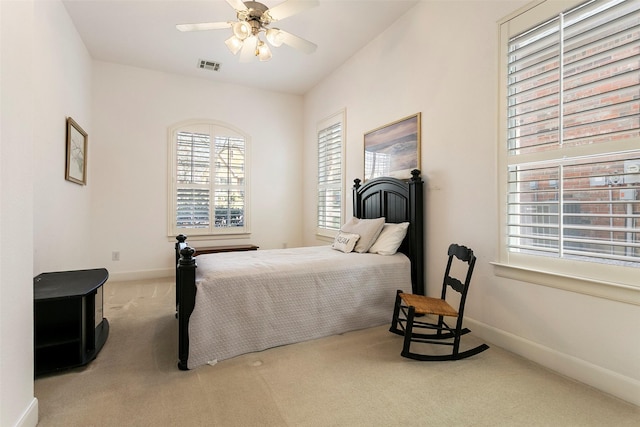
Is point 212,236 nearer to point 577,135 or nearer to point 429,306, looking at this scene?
point 429,306

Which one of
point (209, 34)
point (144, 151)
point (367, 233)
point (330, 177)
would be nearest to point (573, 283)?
point (367, 233)

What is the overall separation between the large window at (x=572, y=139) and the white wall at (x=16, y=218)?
9.23 feet

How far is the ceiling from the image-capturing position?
3045mm

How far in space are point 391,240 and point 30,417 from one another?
264 cm

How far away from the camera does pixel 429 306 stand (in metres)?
2.21

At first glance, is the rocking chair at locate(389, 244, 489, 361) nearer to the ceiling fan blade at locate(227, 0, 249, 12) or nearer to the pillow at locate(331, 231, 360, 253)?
the pillow at locate(331, 231, 360, 253)

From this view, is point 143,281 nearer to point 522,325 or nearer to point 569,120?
point 522,325

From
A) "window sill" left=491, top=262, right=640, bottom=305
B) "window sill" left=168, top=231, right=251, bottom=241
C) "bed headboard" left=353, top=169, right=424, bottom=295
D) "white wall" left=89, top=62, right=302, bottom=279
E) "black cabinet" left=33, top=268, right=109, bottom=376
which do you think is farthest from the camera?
"window sill" left=168, top=231, right=251, bottom=241

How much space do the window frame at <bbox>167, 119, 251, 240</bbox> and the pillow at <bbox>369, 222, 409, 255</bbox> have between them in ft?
8.86

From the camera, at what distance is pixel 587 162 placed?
183cm

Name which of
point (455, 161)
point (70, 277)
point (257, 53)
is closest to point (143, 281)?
point (70, 277)

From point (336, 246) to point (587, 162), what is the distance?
2106mm

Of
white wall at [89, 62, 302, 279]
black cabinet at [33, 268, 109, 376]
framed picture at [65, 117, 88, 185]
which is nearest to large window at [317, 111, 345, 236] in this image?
white wall at [89, 62, 302, 279]

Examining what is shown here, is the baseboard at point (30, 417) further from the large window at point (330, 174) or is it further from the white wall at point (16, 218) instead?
the large window at point (330, 174)
